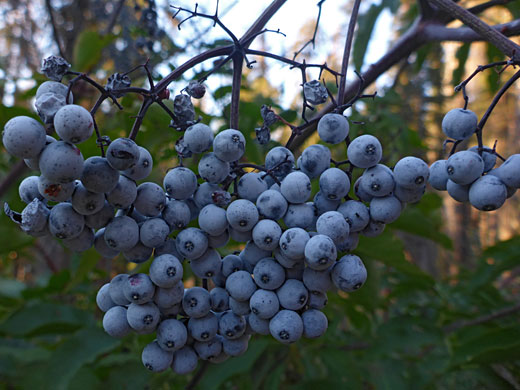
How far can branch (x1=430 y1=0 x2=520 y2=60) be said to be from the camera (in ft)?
2.74

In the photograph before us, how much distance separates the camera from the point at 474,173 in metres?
0.83

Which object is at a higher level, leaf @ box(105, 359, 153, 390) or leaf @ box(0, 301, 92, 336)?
leaf @ box(0, 301, 92, 336)

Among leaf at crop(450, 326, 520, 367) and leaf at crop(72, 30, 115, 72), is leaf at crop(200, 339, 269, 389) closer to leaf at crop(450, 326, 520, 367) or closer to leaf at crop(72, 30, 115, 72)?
leaf at crop(450, 326, 520, 367)

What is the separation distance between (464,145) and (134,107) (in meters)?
2.98

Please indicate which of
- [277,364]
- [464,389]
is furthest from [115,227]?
[464,389]

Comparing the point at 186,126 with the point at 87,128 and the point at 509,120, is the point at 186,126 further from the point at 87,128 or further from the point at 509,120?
the point at 509,120

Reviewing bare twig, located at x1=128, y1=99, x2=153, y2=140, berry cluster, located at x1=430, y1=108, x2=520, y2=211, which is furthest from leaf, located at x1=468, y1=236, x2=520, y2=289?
bare twig, located at x1=128, y1=99, x2=153, y2=140

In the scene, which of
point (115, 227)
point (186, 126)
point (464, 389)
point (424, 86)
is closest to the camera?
point (115, 227)

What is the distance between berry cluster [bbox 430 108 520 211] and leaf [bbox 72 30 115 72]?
1924mm

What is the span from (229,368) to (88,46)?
1.77 m

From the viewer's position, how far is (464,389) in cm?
351

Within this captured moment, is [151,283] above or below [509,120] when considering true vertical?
below

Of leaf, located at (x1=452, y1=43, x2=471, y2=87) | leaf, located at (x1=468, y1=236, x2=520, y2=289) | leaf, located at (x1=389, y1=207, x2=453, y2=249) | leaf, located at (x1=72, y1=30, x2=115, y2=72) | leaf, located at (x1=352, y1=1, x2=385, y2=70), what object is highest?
leaf, located at (x1=72, y1=30, x2=115, y2=72)

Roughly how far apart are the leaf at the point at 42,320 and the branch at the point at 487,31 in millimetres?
1838
